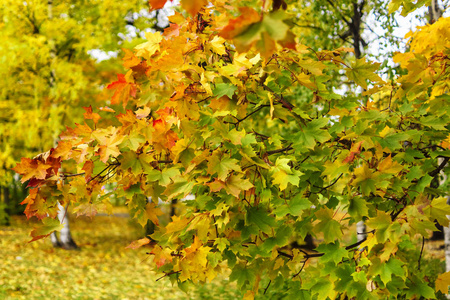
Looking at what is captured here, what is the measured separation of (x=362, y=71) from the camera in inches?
85.9

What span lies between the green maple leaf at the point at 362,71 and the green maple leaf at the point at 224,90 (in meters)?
0.88

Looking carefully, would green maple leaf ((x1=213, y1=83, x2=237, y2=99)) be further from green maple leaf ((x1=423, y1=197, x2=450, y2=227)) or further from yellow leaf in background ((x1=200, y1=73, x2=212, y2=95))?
green maple leaf ((x1=423, y1=197, x2=450, y2=227))

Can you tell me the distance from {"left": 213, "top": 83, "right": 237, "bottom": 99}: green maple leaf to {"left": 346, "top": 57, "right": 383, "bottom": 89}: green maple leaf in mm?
879

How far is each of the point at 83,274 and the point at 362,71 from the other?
6879mm

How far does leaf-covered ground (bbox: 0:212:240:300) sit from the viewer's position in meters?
6.12

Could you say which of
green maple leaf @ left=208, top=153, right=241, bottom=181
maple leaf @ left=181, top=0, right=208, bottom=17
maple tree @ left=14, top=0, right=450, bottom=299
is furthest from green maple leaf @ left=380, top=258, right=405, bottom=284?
maple leaf @ left=181, top=0, right=208, bottom=17

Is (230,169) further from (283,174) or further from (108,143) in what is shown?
(108,143)

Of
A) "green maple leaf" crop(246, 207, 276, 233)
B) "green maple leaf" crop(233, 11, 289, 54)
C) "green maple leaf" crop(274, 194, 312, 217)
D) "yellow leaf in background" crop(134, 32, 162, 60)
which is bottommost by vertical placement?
"green maple leaf" crop(246, 207, 276, 233)

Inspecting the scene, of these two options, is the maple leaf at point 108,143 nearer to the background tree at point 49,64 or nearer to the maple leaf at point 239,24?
the maple leaf at point 239,24

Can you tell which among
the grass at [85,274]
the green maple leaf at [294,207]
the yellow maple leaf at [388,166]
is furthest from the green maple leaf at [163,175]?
the grass at [85,274]

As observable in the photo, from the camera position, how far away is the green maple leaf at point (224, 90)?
1.69 meters

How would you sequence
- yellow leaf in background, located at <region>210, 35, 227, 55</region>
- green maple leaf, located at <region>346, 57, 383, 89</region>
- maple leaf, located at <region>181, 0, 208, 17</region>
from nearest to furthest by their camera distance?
1. maple leaf, located at <region>181, 0, 208, 17</region>
2. yellow leaf in background, located at <region>210, 35, 227, 55</region>
3. green maple leaf, located at <region>346, 57, 383, 89</region>

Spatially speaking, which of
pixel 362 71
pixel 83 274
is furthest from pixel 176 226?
pixel 83 274

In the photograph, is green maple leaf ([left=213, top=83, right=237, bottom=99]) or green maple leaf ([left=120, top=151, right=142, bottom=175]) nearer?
green maple leaf ([left=213, top=83, right=237, bottom=99])
